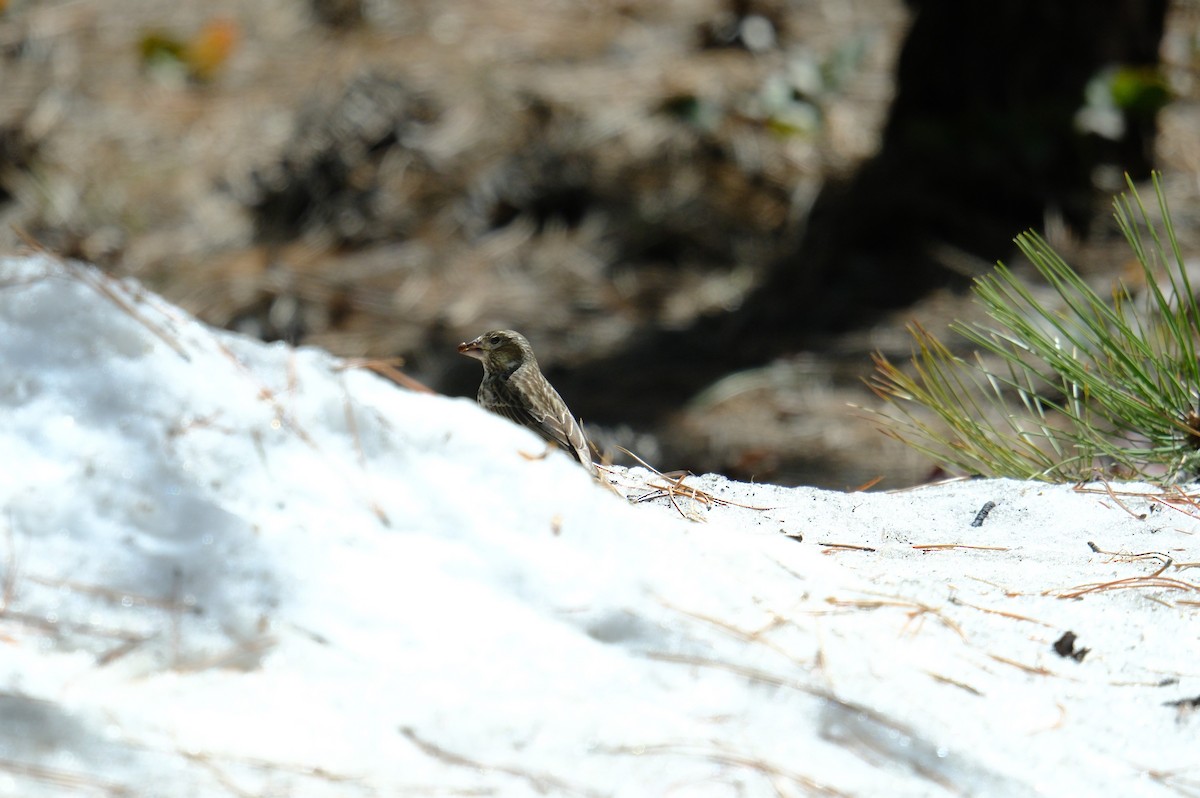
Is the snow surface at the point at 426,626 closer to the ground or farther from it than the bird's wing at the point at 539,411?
farther from it

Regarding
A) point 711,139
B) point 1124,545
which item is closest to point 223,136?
point 711,139

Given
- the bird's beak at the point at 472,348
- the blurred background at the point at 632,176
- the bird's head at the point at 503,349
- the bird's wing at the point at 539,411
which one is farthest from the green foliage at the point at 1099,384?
the blurred background at the point at 632,176

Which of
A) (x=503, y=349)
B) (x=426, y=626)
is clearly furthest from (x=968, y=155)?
(x=426, y=626)

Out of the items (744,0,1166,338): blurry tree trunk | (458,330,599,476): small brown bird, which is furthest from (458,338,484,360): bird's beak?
(744,0,1166,338): blurry tree trunk

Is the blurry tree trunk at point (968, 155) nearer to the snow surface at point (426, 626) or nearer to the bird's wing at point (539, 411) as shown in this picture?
the bird's wing at point (539, 411)

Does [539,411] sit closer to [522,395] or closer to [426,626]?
[522,395]

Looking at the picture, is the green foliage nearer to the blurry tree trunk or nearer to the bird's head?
the bird's head

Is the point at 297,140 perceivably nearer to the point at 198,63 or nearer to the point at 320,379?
the point at 198,63
